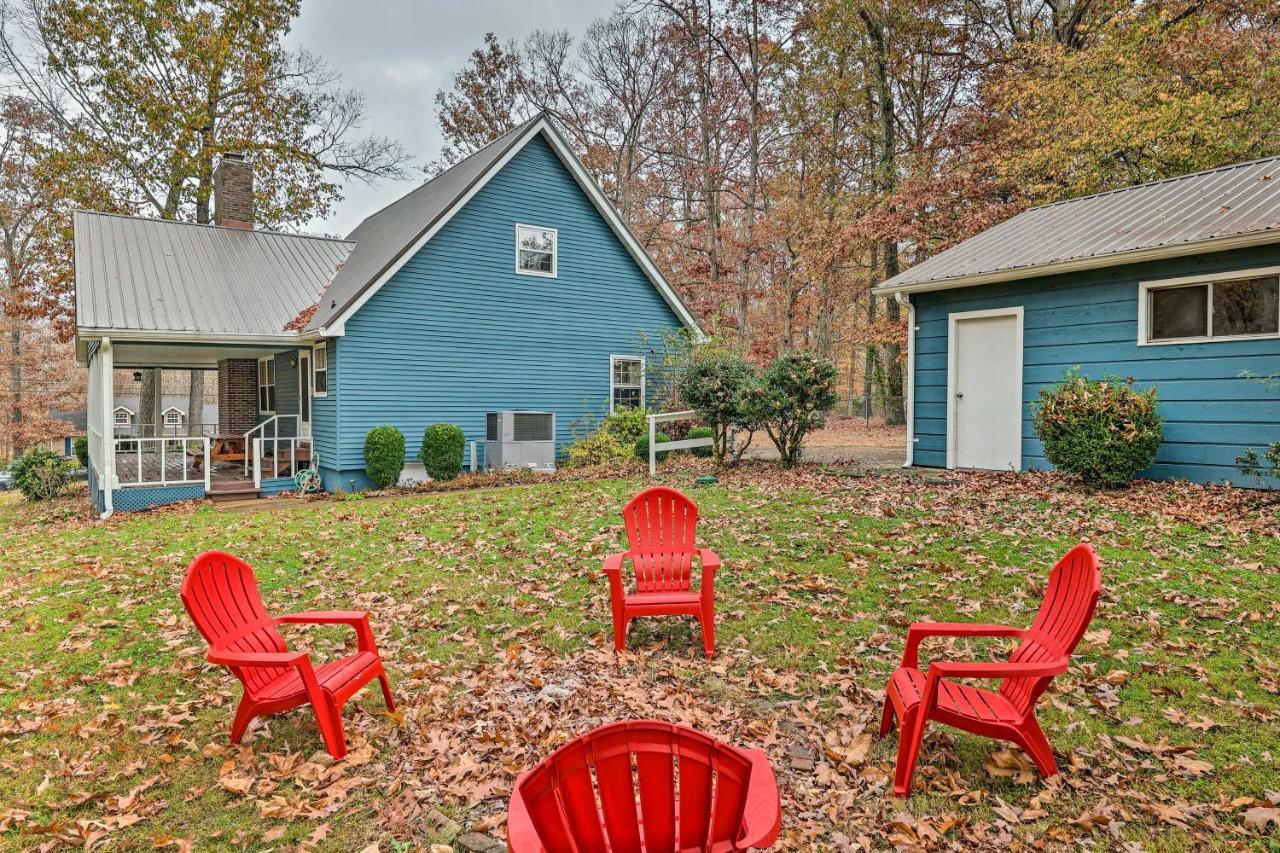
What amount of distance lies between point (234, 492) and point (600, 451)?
6.88 m

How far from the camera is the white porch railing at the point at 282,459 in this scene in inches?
483

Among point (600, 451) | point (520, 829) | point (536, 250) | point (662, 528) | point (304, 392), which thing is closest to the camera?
point (520, 829)

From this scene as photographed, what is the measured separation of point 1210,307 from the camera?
7930 millimetres

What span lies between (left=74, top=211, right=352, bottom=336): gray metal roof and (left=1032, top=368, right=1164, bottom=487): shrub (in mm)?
13328

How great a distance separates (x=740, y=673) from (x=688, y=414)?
7.62m

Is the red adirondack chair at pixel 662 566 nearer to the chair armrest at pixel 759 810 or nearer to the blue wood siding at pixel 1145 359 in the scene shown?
the chair armrest at pixel 759 810

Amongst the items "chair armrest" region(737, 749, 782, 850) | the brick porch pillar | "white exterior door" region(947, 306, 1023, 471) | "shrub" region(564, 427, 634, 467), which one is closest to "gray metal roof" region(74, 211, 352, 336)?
the brick porch pillar

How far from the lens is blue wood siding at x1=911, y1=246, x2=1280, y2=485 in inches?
301

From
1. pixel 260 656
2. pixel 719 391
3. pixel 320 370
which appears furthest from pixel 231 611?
pixel 320 370

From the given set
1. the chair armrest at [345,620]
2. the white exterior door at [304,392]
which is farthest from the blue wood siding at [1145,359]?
the white exterior door at [304,392]

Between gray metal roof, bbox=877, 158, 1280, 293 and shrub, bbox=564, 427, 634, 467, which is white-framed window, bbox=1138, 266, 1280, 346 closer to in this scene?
gray metal roof, bbox=877, 158, 1280, 293

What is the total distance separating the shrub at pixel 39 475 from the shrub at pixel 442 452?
9.12 m

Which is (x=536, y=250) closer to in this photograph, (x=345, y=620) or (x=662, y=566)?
(x=662, y=566)

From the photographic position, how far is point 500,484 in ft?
40.5
